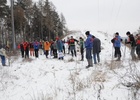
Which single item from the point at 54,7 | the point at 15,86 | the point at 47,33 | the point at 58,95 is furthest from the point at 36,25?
the point at 58,95

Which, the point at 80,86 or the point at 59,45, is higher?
the point at 59,45

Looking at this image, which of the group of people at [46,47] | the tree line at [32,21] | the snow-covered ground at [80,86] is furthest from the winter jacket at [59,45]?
the tree line at [32,21]

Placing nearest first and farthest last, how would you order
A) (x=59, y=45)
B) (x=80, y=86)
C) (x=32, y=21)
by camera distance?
1. (x=80, y=86)
2. (x=59, y=45)
3. (x=32, y=21)

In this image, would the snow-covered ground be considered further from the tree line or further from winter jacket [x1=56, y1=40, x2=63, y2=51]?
the tree line

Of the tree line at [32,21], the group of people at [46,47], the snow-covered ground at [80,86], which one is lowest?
the snow-covered ground at [80,86]

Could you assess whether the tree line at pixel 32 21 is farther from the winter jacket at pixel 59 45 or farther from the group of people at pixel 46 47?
the winter jacket at pixel 59 45

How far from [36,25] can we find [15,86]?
4171 centimetres

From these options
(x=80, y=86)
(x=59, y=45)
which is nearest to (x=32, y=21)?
(x=59, y=45)

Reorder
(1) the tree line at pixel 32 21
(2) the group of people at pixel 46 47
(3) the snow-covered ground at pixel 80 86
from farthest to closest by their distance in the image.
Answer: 1. (1) the tree line at pixel 32 21
2. (2) the group of people at pixel 46 47
3. (3) the snow-covered ground at pixel 80 86

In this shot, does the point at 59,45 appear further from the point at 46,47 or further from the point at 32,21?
the point at 32,21

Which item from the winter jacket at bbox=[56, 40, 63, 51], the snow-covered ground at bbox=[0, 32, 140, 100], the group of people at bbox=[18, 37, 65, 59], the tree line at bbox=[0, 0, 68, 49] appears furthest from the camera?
the tree line at bbox=[0, 0, 68, 49]

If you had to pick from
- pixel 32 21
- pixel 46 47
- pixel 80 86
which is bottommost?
pixel 80 86

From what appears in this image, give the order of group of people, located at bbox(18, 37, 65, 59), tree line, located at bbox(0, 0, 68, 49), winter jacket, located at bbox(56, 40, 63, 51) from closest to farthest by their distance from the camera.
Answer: winter jacket, located at bbox(56, 40, 63, 51) < group of people, located at bbox(18, 37, 65, 59) < tree line, located at bbox(0, 0, 68, 49)

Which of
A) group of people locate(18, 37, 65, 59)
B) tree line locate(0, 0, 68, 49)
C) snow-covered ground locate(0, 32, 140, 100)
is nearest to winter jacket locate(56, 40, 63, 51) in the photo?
group of people locate(18, 37, 65, 59)
